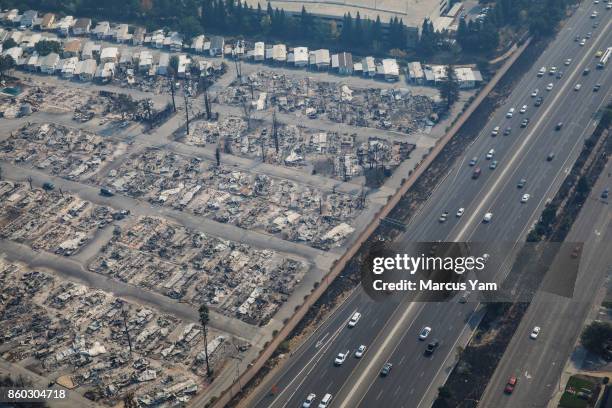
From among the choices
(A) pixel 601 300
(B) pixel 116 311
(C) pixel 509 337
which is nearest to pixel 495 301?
(C) pixel 509 337

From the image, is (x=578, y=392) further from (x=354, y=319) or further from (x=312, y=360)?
(x=312, y=360)

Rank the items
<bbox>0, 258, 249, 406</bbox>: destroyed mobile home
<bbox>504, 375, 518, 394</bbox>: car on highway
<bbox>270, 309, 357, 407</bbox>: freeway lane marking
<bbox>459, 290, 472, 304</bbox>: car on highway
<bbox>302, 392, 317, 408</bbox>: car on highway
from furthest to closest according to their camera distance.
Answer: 1. <bbox>459, 290, 472, 304</bbox>: car on highway
2. <bbox>0, 258, 249, 406</bbox>: destroyed mobile home
3. <bbox>270, 309, 357, 407</bbox>: freeway lane marking
4. <bbox>504, 375, 518, 394</bbox>: car on highway
5. <bbox>302, 392, 317, 408</bbox>: car on highway

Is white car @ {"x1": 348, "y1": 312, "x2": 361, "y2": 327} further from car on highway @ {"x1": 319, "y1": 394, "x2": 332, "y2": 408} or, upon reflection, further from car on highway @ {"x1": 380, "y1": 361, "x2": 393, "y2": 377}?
car on highway @ {"x1": 319, "y1": 394, "x2": 332, "y2": 408}

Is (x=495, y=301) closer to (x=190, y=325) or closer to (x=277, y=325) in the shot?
(x=277, y=325)

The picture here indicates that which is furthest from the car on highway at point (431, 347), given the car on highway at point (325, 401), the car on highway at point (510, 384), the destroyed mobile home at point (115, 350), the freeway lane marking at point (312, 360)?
the destroyed mobile home at point (115, 350)

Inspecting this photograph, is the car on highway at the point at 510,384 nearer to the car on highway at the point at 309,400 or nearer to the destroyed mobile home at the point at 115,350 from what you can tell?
the car on highway at the point at 309,400

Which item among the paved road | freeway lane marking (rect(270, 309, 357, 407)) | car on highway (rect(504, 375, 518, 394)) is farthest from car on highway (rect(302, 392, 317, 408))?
car on highway (rect(504, 375, 518, 394))
